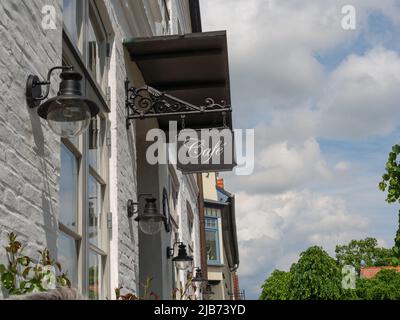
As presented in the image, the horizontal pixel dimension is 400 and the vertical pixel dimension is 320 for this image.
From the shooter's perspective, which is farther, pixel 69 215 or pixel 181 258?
pixel 181 258

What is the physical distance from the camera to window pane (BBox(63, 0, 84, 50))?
5064 millimetres

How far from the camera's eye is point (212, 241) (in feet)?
104

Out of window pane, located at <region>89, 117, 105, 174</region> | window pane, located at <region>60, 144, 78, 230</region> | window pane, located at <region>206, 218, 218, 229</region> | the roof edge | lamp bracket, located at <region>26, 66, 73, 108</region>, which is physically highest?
the roof edge

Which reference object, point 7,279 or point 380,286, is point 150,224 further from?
point 380,286

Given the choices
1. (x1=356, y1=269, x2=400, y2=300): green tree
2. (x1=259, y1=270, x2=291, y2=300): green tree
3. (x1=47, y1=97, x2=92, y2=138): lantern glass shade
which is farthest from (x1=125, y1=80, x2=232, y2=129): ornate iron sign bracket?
(x1=259, y1=270, x2=291, y2=300): green tree

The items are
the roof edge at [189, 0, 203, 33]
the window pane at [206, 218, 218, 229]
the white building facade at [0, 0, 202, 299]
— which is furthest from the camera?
the window pane at [206, 218, 218, 229]

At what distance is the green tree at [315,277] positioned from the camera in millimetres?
33750

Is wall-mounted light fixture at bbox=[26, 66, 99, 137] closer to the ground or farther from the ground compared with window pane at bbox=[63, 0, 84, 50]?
closer to the ground

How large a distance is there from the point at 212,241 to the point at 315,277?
682 cm

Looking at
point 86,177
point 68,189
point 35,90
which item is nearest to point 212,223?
point 86,177

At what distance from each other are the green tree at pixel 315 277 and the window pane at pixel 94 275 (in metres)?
28.7

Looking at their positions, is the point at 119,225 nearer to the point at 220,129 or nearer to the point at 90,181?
the point at 90,181

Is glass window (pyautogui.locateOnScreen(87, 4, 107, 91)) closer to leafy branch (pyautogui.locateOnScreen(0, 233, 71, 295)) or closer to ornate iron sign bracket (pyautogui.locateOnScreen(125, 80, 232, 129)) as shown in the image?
ornate iron sign bracket (pyautogui.locateOnScreen(125, 80, 232, 129))

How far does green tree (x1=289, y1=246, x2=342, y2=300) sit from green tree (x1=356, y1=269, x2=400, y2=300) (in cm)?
254
